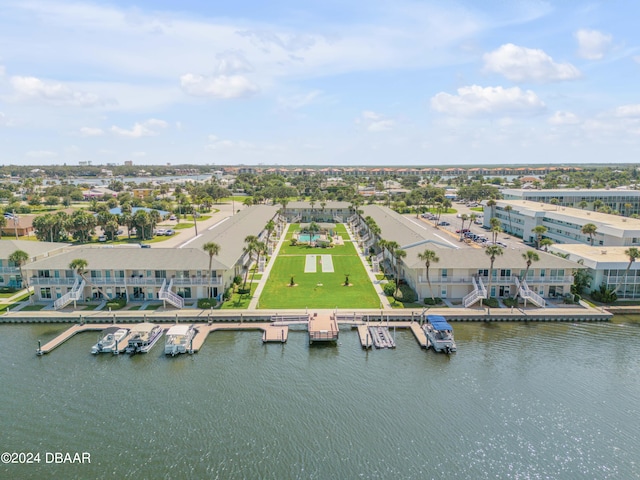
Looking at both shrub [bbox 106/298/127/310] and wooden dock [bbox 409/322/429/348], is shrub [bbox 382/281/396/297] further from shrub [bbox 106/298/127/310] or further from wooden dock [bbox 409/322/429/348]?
shrub [bbox 106/298/127/310]

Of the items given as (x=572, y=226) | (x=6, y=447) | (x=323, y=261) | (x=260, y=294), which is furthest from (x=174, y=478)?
(x=572, y=226)

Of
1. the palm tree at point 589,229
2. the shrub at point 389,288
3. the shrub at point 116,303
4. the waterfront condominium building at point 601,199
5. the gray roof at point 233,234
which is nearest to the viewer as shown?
the shrub at point 116,303

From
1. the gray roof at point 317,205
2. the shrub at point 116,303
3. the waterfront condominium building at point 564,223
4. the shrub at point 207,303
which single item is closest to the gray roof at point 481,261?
the waterfront condominium building at point 564,223

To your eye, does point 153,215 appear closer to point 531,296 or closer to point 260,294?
point 260,294

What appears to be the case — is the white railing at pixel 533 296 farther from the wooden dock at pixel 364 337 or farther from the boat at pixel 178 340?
the boat at pixel 178 340

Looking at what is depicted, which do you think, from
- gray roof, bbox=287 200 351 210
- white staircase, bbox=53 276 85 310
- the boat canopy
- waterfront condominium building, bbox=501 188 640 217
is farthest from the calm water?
gray roof, bbox=287 200 351 210

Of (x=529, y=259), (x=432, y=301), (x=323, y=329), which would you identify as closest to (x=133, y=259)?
(x=323, y=329)
